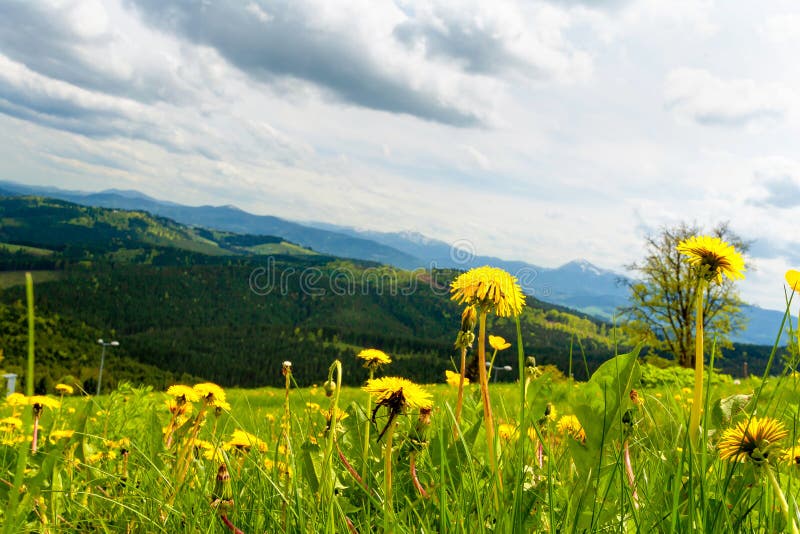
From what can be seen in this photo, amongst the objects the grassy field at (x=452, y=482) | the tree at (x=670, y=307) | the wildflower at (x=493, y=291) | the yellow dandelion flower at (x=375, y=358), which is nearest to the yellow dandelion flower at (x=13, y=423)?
the grassy field at (x=452, y=482)

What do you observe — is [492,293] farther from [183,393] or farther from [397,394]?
[183,393]

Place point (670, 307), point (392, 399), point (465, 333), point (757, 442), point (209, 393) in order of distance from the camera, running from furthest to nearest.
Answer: point (670, 307) < point (209, 393) < point (465, 333) < point (392, 399) < point (757, 442)

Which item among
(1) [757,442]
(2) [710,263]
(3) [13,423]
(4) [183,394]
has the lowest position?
(3) [13,423]

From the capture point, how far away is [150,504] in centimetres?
220

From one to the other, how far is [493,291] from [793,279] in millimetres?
1039

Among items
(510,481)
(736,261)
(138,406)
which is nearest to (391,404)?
(510,481)

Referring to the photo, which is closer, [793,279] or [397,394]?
[397,394]

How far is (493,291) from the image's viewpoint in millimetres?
1897

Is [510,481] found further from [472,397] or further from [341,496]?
[472,397]

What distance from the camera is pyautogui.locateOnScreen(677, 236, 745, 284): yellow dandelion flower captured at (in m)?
1.62

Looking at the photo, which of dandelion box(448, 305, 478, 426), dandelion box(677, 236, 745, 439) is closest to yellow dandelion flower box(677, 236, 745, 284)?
dandelion box(677, 236, 745, 439)

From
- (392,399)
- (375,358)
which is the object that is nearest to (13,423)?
(375,358)

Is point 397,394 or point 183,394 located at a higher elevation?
point 397,394

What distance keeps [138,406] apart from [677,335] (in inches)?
1680
